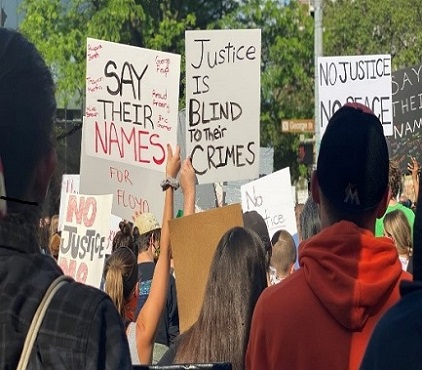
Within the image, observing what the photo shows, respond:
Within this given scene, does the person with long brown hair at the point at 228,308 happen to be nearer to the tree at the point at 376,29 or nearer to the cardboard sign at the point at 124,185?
the cardboard sign at the point at 124,185

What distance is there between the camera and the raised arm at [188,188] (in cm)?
496

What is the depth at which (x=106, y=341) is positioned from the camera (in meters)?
1.82

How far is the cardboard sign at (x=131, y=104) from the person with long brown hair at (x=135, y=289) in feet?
4.12

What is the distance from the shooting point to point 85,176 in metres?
6.91

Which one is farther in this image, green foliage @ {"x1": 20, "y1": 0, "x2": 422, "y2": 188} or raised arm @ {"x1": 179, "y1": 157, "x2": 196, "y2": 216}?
green foliage @ {"x1": 20, "y1": 0, "x2": 422, "y2": 188}

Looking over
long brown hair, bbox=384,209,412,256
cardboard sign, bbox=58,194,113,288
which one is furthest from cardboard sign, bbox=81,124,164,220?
long brown hair, bbox=384,209,412,256

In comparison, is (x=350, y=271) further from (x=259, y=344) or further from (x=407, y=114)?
(x=407, y=114)

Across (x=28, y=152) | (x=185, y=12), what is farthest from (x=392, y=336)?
(x=185, y=12)

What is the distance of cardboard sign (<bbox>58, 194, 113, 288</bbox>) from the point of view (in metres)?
7.60

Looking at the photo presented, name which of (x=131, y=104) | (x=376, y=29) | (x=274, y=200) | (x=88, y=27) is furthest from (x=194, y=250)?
(x=376, y=29)

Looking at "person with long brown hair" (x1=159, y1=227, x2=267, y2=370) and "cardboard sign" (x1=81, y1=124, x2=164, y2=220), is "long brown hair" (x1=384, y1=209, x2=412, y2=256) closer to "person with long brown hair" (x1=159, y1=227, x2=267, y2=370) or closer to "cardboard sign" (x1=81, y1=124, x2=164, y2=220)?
"cardboard sign" (x1=81, y1=124, x2=164, y2=220)

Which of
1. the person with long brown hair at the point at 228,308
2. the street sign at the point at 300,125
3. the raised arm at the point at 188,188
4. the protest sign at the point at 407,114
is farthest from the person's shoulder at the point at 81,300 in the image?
the street sign at the point at 300,125

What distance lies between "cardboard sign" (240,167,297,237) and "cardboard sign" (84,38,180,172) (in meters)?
1.69

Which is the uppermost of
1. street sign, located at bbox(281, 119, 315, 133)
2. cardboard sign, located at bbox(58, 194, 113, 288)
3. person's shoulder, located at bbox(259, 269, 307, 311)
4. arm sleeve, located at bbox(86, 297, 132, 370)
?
arm sleeve, located at bbox(86, 297, 132, 370)
